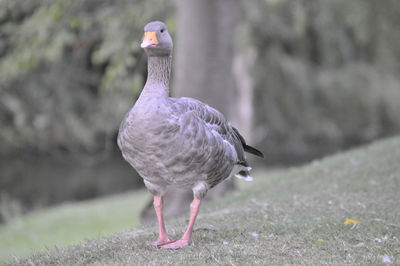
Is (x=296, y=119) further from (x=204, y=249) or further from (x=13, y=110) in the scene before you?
(x=204, y=249)

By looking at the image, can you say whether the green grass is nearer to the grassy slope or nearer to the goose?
the grassy slope

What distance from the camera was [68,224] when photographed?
37.1 feet

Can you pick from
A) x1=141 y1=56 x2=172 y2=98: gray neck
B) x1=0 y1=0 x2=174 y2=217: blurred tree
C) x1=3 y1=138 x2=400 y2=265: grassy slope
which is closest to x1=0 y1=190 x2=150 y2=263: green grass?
x1=0 y1=0 x2=174 y2=217: blurred tree

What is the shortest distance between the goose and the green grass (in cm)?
547

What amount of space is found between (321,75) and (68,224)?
10.0 m

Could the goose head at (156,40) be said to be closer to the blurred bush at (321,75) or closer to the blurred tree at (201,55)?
the blurred tree at (201,55)

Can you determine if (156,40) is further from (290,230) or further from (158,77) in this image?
(290,230)

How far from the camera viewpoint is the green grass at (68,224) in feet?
32.8

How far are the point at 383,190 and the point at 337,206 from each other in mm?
922

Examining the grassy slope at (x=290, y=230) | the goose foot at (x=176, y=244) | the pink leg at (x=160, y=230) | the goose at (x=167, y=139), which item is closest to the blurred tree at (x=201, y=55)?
the grassy slope at (x=290, y=230)

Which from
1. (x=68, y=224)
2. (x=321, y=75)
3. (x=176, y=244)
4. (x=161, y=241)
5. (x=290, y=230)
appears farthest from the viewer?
(x=321, y=75)

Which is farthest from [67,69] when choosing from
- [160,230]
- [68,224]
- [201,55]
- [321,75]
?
[321,75]

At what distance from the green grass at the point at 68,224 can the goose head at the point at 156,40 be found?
5801mm

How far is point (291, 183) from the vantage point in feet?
24.5
